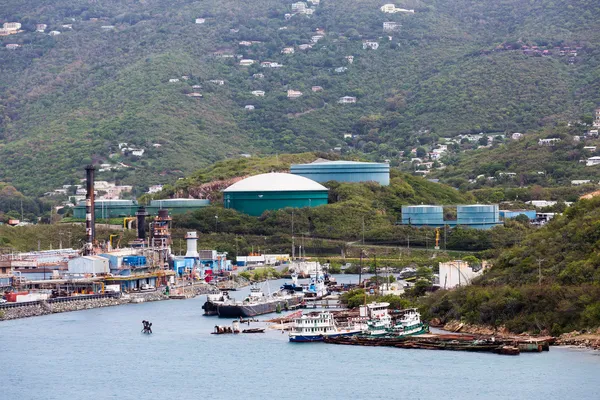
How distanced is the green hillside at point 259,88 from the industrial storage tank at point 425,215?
4027cm

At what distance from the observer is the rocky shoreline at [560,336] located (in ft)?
180

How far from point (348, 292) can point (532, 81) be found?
306ft

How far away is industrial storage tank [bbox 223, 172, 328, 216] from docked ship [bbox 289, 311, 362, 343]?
49.9 meters

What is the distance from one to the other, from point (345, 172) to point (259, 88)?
6594 centimetres

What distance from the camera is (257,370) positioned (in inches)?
2151

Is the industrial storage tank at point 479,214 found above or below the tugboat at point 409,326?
above

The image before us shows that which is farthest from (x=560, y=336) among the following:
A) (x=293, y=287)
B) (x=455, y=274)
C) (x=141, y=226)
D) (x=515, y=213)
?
(x=515, y=213)

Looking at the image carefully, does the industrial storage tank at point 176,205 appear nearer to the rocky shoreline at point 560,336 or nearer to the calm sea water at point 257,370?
the calm sea water at point 257,370

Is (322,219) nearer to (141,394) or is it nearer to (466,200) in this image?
(466,200)

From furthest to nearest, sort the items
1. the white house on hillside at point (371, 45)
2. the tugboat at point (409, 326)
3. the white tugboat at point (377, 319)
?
the white house on hillside at point (371, 45) < the white tugboat at point (377, 319) < the tugboat at point (409, 326)

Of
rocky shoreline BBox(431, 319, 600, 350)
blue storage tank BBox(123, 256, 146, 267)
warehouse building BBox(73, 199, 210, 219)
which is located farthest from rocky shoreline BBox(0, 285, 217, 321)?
warehouse building BBox(73, 199, 210, 219)

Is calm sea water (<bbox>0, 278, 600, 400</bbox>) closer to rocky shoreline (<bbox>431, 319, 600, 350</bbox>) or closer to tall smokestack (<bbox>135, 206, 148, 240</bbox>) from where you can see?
rocky shoreline (<bbox>431, 319, 600, 350</bbox>)

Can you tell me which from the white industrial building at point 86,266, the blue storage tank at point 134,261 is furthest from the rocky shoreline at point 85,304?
the blue storage tank at point 134,261

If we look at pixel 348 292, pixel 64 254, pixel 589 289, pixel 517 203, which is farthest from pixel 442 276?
pixel 517 203
